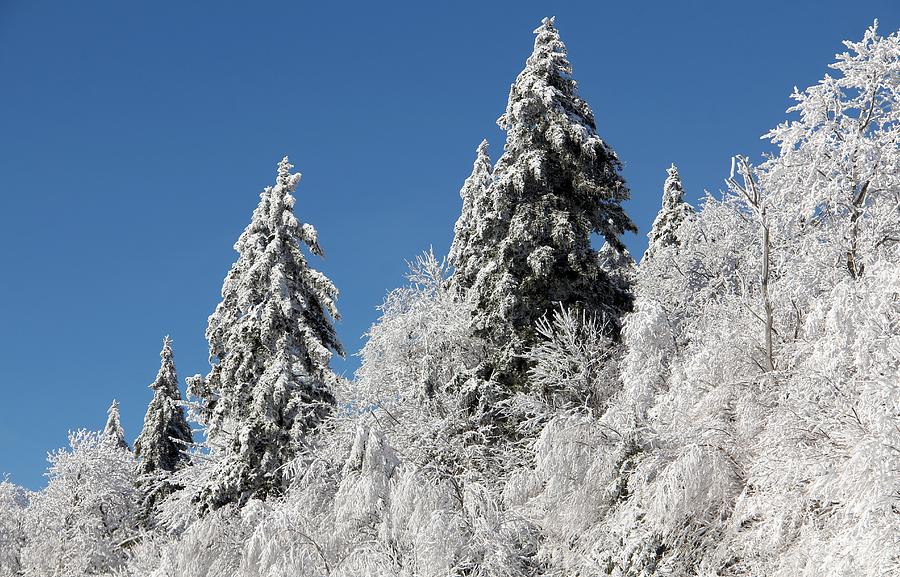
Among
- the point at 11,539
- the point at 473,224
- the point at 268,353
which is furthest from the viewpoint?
the point at 11,539

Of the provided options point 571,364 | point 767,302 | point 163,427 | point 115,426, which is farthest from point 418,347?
point 115,426

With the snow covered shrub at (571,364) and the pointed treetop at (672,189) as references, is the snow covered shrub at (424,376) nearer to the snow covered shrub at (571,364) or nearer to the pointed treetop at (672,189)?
the snow covered shrub at (571,364)

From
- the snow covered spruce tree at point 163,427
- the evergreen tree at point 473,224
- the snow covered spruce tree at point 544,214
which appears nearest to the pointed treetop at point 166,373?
the snow covered spruce tree at point 163,427

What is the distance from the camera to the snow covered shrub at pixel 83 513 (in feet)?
114

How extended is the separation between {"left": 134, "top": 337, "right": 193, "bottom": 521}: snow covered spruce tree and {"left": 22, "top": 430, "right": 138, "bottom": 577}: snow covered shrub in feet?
10.4

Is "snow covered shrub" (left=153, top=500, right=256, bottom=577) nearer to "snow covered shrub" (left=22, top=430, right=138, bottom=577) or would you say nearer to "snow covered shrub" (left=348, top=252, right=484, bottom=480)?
"snow covered shrub" (left=348, top=252, right=484, bottom=480)

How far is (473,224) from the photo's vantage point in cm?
3158

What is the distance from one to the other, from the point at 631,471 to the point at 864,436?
5.87 m

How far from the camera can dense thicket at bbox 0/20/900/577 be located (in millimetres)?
13789

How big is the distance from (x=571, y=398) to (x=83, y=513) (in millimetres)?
23711

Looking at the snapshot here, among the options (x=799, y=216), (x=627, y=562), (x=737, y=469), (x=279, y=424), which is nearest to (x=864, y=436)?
(x=737, y=469)

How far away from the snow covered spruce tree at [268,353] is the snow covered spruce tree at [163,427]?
16.0 meters

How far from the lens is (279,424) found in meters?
24.4

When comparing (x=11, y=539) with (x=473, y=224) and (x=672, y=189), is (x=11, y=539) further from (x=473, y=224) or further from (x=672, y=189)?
(x=672, y=189)
